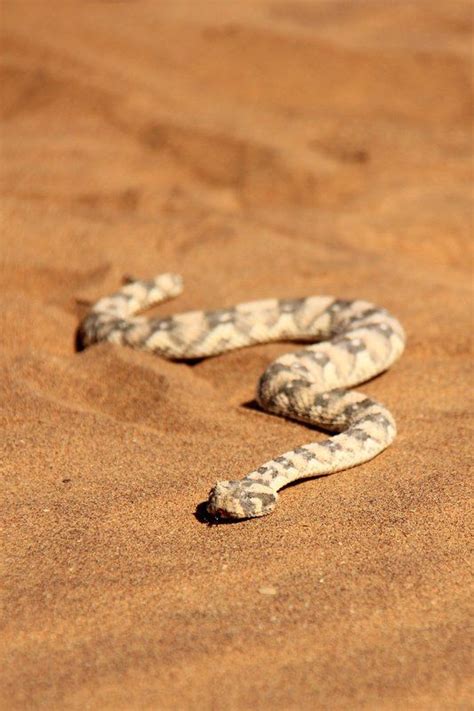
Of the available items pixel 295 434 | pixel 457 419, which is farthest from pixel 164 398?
pixel 457 419

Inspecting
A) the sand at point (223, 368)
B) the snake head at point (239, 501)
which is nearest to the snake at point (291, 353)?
the snake head at point (239, 501)

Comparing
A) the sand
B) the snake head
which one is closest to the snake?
the snake head

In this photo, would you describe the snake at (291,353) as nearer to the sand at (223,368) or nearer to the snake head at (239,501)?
the snake head at (239,501)

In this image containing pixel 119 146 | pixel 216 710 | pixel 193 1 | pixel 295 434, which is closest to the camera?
pixel 216 710

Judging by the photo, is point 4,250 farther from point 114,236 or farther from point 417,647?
point 417,647

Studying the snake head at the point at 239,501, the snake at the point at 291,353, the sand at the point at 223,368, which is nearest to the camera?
the sand at the point at 223,368

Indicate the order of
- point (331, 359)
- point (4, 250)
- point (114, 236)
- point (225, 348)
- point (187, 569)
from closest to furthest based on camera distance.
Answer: point (187, 569), point (331, 359), point (225, 348), point (4, 250), point (114, 236)

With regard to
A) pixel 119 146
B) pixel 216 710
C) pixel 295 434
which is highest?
pixel 216 710
